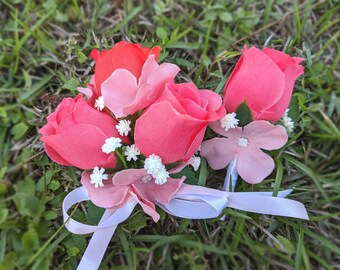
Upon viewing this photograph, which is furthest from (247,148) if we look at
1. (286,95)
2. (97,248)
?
(97,248)

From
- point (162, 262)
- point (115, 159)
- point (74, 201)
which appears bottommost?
point (162, 262)

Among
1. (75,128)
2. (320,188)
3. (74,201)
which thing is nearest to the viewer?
(75,128)

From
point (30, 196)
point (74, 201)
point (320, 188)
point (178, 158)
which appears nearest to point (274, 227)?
point (320, 188)

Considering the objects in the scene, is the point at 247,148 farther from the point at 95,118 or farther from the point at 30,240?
the point at 30,240

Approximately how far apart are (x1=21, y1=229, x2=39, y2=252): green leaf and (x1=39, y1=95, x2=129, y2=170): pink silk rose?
0.20m

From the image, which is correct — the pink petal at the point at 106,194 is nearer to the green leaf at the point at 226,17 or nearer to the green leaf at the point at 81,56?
the green leaf at the point at 81,56

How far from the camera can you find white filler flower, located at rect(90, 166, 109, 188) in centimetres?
79

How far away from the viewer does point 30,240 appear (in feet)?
3.02

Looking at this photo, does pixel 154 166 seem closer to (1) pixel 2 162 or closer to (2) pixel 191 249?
(2) pixel 191 249

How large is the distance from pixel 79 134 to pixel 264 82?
0.32m

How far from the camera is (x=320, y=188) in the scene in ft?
3.19

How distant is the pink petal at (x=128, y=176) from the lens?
0.78 metres

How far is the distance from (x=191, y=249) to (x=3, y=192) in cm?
43

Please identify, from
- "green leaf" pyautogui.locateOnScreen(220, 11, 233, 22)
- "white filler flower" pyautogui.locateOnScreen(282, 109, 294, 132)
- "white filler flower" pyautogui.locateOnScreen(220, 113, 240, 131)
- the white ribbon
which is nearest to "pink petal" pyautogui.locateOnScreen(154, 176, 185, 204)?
the white ribbon
